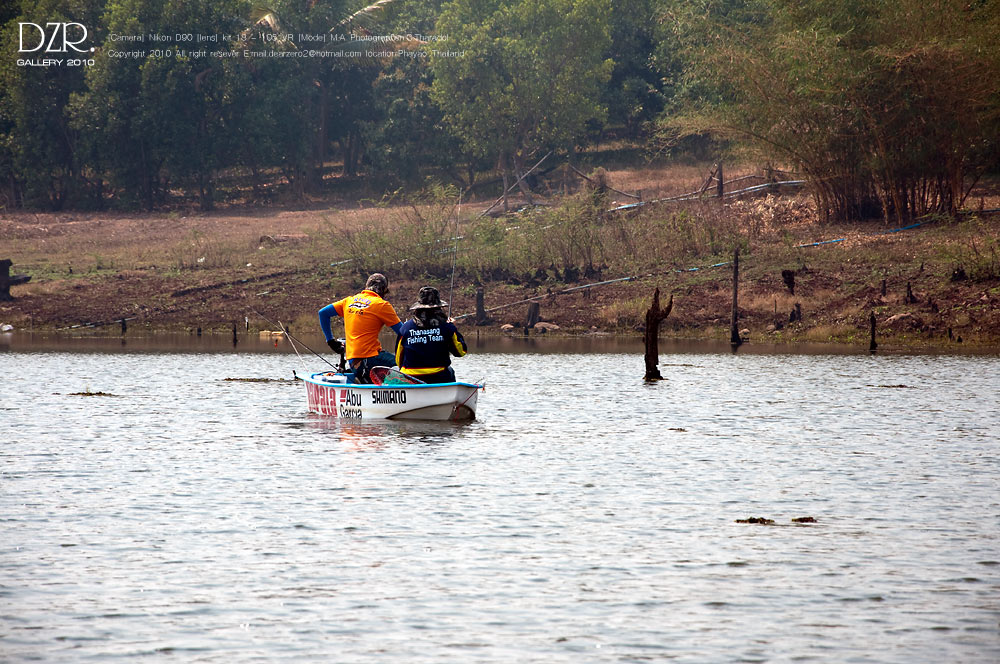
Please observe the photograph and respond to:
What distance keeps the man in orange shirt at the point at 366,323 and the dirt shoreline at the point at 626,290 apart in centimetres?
2419

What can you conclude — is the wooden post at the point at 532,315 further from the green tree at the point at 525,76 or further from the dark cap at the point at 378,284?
the green tree at the point at 525,76

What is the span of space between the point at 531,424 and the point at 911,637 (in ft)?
44.2

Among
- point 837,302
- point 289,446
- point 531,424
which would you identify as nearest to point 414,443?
point 289,446

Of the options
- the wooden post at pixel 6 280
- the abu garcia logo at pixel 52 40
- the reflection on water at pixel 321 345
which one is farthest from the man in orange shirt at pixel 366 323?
the abu garcia logo at pixel 52 40

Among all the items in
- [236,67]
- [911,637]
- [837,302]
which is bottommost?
[911,637]

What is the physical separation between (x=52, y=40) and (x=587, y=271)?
129 ft

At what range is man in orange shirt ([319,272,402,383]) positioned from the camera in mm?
21469

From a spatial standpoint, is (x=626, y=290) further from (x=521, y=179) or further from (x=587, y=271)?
(x=521, y=179)

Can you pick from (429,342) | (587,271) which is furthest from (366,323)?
(587,271)

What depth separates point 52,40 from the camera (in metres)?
73.6

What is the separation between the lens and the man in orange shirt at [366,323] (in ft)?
70.4

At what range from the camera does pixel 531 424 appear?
22.9 m

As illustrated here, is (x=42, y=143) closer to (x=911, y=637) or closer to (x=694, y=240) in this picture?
(x=694, y=240)

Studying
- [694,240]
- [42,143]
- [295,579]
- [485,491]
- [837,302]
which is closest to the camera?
[295,579]
